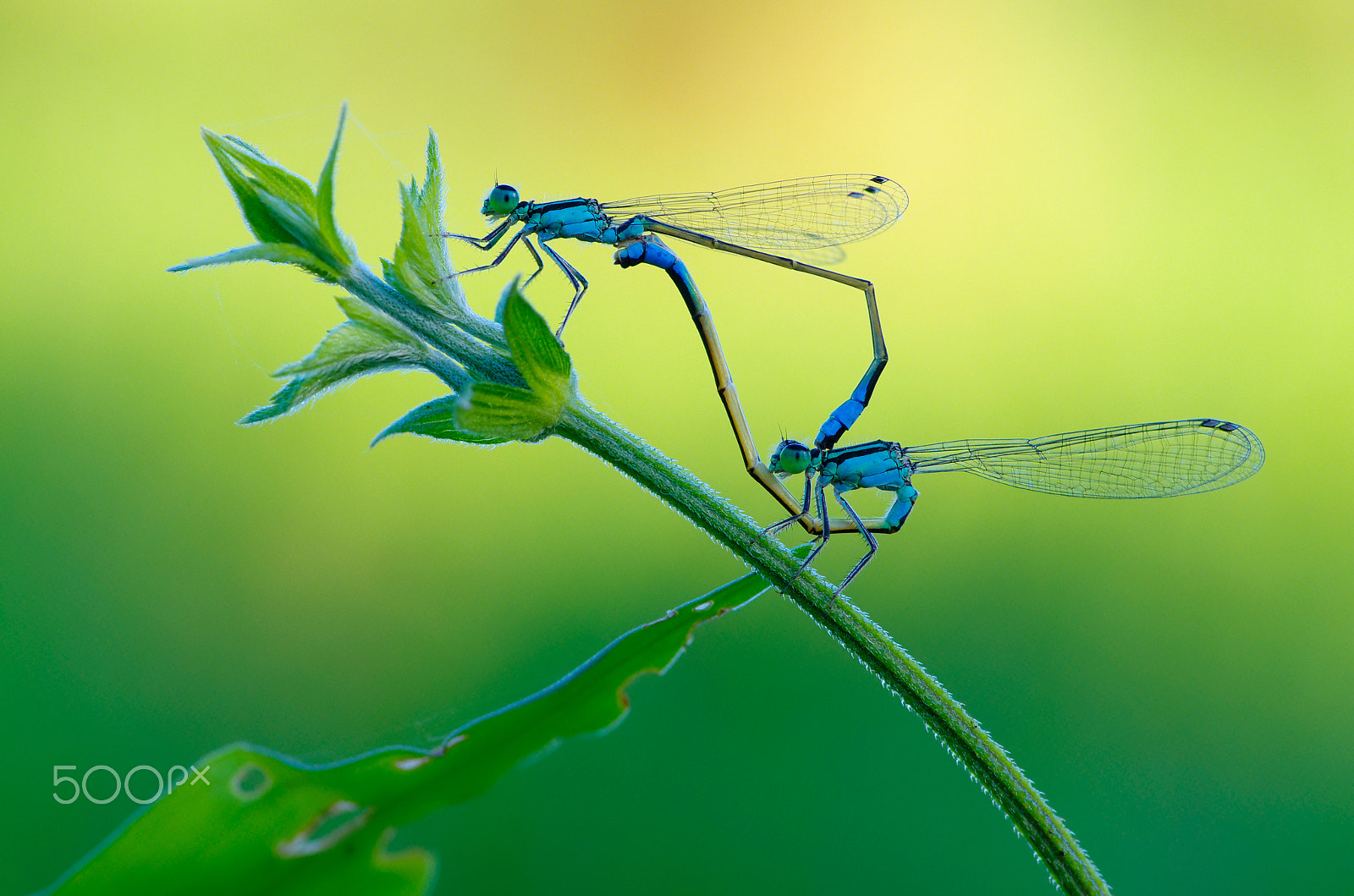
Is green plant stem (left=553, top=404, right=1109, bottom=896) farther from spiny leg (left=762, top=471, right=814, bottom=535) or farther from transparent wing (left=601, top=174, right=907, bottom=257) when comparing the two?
transparent wing (left=601, top=174, right=907, bottom=257)

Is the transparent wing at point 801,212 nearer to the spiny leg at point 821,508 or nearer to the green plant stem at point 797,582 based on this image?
the spiny leg at point 821,508

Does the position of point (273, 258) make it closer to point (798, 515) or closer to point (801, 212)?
point (798, 515)

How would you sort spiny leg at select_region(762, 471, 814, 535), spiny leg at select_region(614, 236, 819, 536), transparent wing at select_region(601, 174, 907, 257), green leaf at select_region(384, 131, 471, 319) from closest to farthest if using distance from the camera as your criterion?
green leaf at select_region(384, 131, 471, 319)
spiny leg at select_region(762, 471, 814, 535)
spiny leg at select_region(614, 236, 819, 536)
transparent wing at select_region(601, 174, 907, 257)

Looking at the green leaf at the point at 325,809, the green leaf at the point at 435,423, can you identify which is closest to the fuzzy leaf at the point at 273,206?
the green leaf at the point at 435,423

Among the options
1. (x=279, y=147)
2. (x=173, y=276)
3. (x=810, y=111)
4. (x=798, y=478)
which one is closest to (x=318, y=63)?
(x=279, y=147)

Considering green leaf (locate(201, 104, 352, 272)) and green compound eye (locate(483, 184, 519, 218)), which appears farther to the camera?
green compound eye (locate(483, 184, 519, 218))

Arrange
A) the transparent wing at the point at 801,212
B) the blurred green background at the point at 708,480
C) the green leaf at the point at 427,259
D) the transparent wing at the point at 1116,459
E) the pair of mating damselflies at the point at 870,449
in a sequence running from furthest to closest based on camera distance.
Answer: the blurred green background at the point at 708,480, the transparent wing at the point at 801,212, the transparent wing at the point at 1116,459, the pair of mating damselflies at the point at 870,449, the green leaf at the point at 427,259

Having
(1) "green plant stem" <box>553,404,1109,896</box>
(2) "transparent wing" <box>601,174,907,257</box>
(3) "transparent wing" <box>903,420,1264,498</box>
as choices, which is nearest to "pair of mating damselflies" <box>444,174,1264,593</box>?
(3) "transparent wing" <box>903,420,1264,498</box>
